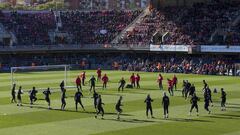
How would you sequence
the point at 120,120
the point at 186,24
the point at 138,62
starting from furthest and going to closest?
the point at 186,24
the point at 138,62
the point at 120,120

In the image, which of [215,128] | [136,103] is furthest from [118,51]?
[215,128]

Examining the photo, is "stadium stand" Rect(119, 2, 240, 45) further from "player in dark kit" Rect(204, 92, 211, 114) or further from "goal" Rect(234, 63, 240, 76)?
"player in dark kit" Rect(204, 92, 211, 114)

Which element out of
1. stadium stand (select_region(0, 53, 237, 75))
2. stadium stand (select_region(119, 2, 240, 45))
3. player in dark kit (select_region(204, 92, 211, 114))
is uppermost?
stadium stand (select_region(119, 2, 240, 45))

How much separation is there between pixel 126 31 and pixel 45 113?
54597 mm

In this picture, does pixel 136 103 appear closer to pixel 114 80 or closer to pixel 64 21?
pixel 114 80

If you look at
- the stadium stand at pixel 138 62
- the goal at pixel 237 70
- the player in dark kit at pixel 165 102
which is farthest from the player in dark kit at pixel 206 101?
the stadium stand at pixel 138 62

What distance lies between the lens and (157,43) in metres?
79.0

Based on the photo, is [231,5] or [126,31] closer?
[231,5]

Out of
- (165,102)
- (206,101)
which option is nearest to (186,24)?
(206,101)

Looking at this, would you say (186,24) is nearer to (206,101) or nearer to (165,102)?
(206,101)

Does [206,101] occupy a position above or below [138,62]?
below

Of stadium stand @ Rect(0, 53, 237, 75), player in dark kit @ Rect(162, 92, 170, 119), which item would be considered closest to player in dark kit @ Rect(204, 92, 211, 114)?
player in dark kit @ Rect(162, 92, 170, 119)

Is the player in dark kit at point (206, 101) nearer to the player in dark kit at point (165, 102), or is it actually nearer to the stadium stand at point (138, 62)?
the player in dark kit at point (165, 102)

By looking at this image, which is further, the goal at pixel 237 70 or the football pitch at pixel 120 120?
the goal at pixel 237 70
